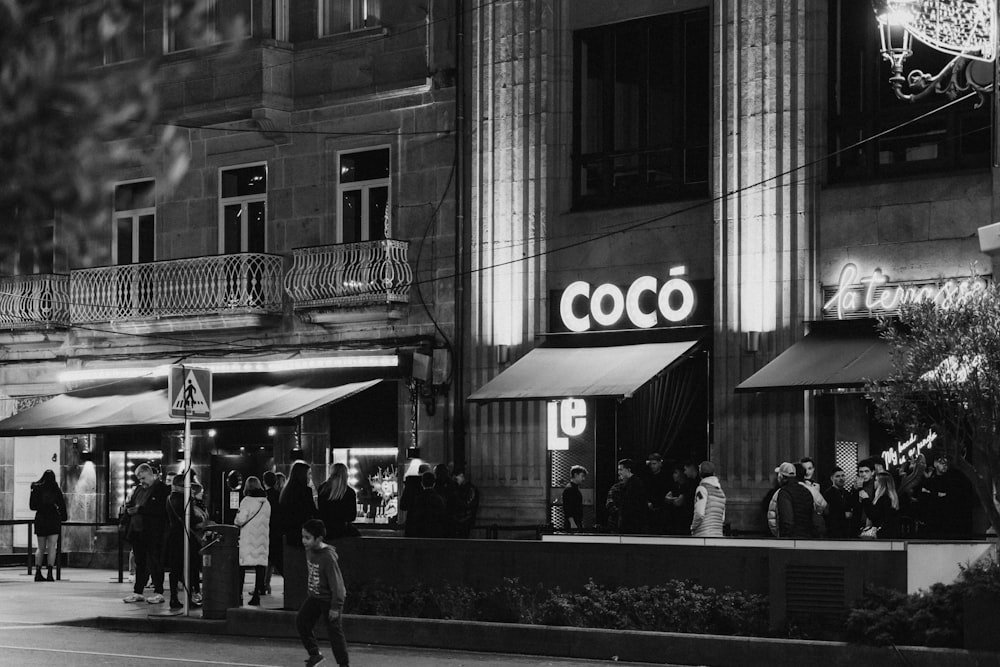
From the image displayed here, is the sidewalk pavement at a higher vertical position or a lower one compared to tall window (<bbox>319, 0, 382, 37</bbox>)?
lower

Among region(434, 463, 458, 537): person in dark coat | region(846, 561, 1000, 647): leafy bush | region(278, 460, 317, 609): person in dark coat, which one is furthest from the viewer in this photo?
region(434, 463, 458, 537): person in dark coat

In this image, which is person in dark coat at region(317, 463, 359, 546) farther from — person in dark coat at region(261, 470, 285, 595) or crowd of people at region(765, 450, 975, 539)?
crowd of people at region(765, 450, 975, 539)

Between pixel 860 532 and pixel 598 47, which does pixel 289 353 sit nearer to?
pixel 598 47

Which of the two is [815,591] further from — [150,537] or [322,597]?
[150,537]

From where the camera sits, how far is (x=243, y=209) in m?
31.3

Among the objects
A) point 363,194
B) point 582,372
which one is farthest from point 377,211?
point 582,372

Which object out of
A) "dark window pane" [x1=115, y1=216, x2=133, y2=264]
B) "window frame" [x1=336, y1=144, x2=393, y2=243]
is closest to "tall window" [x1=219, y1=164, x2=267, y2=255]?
"window frame" [x1=336, y1=144, x2=393, y2=243]

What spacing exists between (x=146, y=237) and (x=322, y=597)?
18.7m

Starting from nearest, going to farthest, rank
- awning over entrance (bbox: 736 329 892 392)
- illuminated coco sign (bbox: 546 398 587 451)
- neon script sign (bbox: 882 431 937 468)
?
awning over entrance (bbox: 736 329 892 392), neon script sign (bbox: 882 431 937 468), illuminated coco sign (bbox: 546 398 587 451)

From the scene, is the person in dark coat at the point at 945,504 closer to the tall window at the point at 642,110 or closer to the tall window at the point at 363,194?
the tall window at the point at 642,110

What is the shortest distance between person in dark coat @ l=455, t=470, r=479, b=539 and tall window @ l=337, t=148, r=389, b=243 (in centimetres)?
544

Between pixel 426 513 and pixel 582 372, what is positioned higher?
pixel 582 372

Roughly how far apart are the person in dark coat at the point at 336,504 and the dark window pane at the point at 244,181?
1193 cm

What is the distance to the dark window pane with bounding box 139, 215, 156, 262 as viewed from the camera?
32469 millimetres
